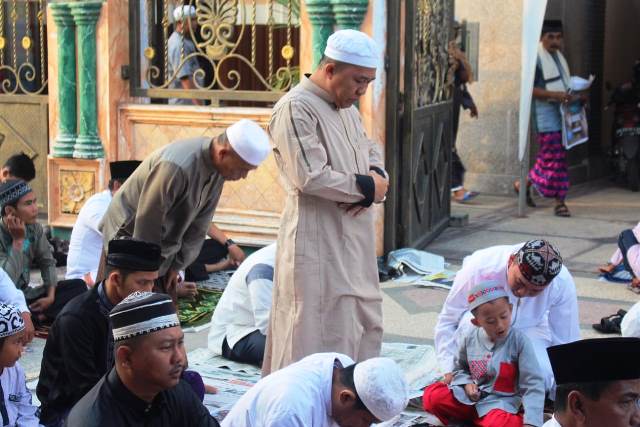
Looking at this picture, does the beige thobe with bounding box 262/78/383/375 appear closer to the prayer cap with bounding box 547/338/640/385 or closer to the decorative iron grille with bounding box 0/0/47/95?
the prayer cap with bounding box 547/338/640/385

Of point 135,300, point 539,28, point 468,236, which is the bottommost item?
point 468,236

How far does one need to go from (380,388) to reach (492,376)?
1.64 m

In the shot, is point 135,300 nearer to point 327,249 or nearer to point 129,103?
point 327,249

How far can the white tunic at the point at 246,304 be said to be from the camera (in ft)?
19.1

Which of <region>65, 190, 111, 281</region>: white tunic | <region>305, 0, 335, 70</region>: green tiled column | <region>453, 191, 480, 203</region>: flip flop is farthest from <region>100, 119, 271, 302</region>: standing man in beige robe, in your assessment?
<region>453, 191, 480, 203</region>: flip flop

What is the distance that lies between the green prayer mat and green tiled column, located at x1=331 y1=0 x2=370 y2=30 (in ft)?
6.57

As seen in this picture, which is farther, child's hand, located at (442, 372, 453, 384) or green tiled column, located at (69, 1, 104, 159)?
green tiled column, located at (69, 1, 104, 159)

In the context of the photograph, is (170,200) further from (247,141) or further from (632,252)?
(632,252)

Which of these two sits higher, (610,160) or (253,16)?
(253,16)

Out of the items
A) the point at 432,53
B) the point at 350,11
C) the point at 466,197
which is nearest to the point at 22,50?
the point at 350,11

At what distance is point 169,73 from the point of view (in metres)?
8.63

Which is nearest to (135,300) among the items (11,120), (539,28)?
(539,28)

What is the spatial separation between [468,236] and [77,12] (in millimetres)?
3562

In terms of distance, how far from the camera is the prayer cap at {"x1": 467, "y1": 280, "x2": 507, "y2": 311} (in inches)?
190
